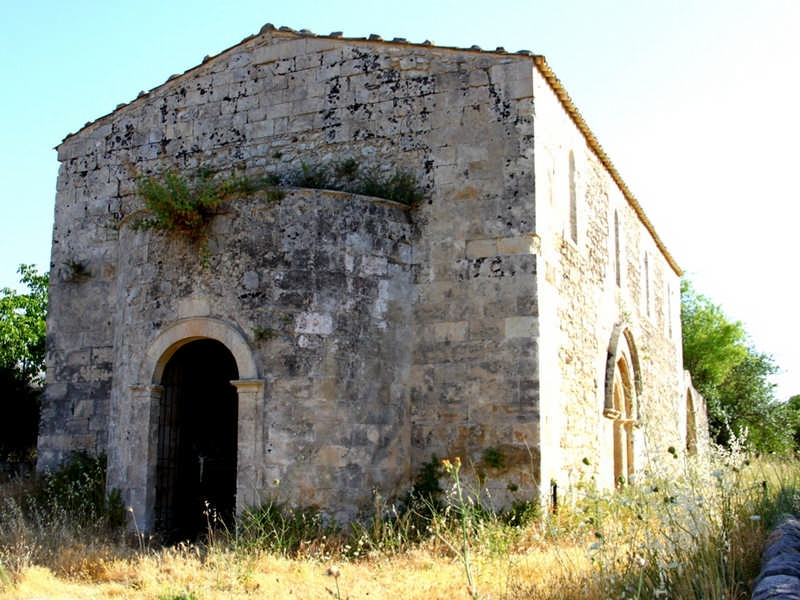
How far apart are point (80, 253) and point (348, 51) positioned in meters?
5.00

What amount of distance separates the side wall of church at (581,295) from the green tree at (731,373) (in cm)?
1195

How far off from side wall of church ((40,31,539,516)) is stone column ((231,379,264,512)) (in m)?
0.11

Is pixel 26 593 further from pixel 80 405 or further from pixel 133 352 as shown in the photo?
pixel 80 405

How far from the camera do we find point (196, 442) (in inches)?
444

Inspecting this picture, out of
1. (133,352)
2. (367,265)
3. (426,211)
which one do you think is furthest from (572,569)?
(133,352)

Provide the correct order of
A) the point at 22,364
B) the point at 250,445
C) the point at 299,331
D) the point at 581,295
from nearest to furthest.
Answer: the point at 250,445, the point at 299,331, the point at 581,295, the point at 22,364

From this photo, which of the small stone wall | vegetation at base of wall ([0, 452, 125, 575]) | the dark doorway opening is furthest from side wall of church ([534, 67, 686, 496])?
vegetation at base of wall ([0, 452, 125, 575])

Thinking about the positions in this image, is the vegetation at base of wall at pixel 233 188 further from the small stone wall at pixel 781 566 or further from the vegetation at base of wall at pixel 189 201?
the small stone wall at pixel 781 566

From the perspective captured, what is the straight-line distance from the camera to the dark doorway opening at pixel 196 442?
1010 cm

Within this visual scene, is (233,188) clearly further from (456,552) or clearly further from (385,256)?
(456,552)

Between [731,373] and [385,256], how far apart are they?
2294cm

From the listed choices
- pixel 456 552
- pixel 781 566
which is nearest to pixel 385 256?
pixel 456 552

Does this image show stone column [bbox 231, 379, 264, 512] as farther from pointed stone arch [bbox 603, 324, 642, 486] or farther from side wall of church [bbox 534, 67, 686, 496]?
pointed stone arch [bbox 603, 324, 642, 486]

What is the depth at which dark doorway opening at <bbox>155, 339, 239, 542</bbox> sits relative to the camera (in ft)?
33.1
